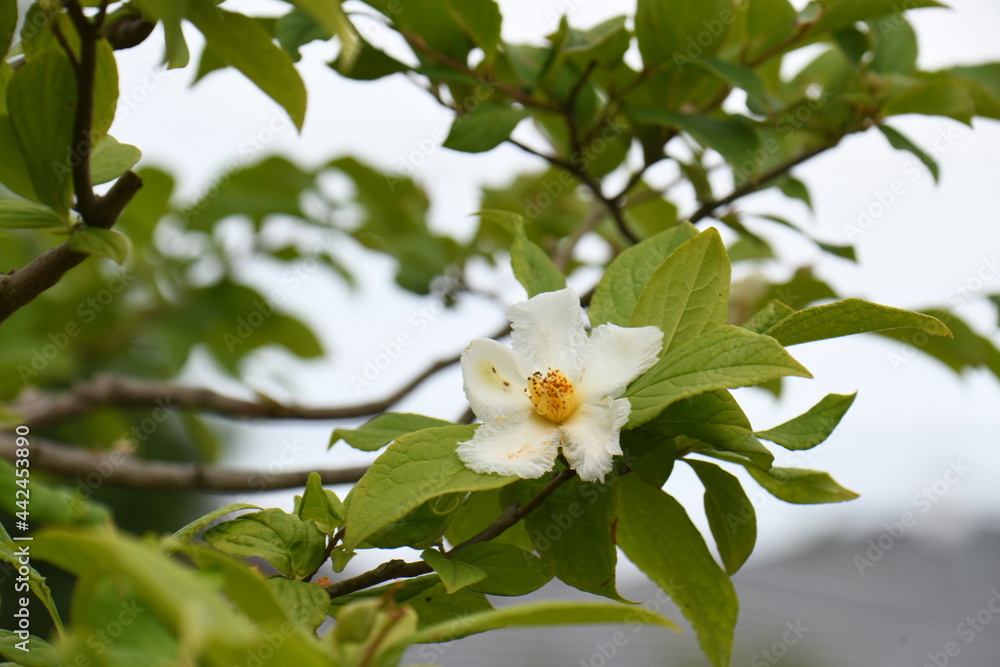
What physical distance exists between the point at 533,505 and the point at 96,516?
0.41 meters

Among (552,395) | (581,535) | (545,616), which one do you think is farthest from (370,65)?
(545,616)

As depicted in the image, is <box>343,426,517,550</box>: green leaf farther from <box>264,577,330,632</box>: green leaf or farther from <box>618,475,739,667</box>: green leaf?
<box>618,475,739,667</box>: green leaf

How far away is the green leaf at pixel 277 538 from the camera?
537 mm

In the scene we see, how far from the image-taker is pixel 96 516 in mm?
736

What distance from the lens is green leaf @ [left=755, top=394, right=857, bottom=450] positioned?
23.1 inches

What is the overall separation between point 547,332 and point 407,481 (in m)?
0.18

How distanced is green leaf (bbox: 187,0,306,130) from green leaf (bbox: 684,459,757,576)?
0.42 m

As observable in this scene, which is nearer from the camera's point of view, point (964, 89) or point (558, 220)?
point (964, 89)

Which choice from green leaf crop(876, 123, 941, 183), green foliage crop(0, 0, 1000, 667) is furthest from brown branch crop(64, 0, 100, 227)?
green leaf crop(876, 123, 941, 183)

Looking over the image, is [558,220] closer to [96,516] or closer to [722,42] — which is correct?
[722,42]

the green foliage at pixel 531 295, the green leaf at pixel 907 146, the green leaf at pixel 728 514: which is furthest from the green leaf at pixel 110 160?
the green leaf at pixel 907 146

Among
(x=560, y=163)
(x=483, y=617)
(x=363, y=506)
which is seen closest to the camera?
(x=483, y=617)

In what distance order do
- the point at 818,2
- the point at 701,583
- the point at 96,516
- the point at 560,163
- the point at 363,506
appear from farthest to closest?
the point at 560,163
the point at 818,2
the point at 96,516
the point at 701,583
the point at 363,506

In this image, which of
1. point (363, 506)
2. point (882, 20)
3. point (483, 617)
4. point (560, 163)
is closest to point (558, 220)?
point (560, 163)
